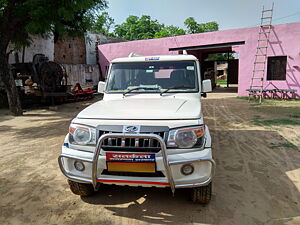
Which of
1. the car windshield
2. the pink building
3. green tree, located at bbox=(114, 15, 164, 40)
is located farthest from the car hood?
green tree, located at bbox=(114, 15, 164, 40)

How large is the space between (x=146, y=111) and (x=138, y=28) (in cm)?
4838

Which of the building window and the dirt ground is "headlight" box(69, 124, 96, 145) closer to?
the dirt ground

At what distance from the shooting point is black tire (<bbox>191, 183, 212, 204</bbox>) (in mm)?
2697

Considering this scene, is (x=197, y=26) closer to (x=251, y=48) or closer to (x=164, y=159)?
(x=251, y=48)

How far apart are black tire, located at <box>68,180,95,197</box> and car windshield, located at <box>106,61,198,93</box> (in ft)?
5.08

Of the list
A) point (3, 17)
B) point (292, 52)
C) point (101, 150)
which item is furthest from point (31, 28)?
point (292, 52)

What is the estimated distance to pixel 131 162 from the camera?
7.86 feet

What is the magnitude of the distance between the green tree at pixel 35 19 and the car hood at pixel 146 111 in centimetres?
580

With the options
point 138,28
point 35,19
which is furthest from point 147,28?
point 35,19

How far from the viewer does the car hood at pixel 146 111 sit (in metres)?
2.55

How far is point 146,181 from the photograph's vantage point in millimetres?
2416

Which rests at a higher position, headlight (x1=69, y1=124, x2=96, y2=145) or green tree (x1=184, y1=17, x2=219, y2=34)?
green tree (x1=184, y1=17, x2=219, y2=34)

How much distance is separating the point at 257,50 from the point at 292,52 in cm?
165

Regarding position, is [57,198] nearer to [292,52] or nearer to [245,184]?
[245,184]
